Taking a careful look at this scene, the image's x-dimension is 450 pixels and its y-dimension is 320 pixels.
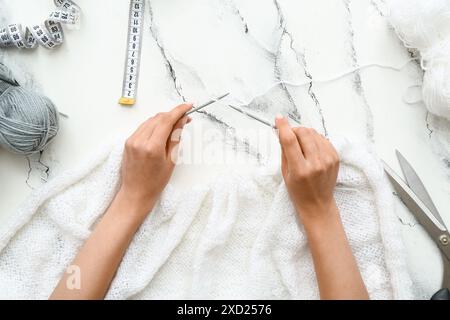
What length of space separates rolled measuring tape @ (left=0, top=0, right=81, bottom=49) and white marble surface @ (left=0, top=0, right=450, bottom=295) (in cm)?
2

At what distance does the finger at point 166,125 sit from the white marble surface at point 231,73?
75mm

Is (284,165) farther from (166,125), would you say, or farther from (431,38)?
(431,38)

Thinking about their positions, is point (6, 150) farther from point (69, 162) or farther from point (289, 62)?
point (289, 62)

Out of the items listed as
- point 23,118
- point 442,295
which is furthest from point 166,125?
point 442,295

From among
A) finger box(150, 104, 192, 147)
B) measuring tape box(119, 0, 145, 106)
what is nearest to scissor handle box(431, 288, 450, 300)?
finger box(150, 104, 192, 147)

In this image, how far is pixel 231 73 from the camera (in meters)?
0.95

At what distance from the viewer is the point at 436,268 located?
2.98ft

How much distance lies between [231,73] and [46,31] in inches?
15.5

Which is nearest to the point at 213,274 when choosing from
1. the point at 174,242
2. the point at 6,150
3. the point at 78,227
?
the point at 174,242

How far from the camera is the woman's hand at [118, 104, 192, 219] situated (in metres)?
0.86

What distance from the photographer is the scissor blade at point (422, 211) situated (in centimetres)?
90

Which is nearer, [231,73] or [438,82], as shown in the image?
[438,82]

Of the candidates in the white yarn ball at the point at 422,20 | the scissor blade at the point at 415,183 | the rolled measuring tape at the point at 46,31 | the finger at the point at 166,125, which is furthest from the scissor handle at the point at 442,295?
the rolled measuring tape at the point at 46,31

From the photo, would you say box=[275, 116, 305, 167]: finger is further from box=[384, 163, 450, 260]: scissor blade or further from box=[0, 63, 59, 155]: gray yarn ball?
box=[0, 63, 59, 155]: gray yarn ball
